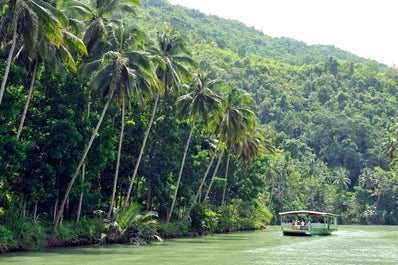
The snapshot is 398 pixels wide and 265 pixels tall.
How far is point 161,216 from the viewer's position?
60.4 meters

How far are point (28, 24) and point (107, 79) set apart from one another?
9.63 meters

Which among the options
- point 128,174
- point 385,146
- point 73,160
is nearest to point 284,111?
point 385,146

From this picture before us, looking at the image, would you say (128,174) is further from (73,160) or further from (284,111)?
(284,111)

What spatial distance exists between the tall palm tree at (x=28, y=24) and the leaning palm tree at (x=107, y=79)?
7.26 metres

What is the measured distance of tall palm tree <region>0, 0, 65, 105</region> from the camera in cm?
3006

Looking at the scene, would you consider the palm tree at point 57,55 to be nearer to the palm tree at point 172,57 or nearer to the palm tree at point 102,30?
the palm tree at point 102,30

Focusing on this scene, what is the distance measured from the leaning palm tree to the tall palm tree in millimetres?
7261

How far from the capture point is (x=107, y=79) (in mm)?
39281

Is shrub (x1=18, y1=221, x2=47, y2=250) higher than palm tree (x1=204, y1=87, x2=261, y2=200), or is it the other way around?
palm tree (x1=204, y1=87, x2=261, y2=200)

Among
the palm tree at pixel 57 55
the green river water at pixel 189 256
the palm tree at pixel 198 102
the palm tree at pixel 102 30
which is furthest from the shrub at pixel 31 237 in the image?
the palm tree at pixel 198 102

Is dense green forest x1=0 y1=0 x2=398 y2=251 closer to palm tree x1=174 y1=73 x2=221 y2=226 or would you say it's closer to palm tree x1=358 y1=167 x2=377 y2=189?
palm tree x1=174 y1=73 x2=221 y2=226

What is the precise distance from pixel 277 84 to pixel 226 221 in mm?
125288

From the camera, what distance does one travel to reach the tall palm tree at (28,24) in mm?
30062

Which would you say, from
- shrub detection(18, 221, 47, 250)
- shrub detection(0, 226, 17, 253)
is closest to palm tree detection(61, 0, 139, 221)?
shrub detection(18, 221, 47, 250)
